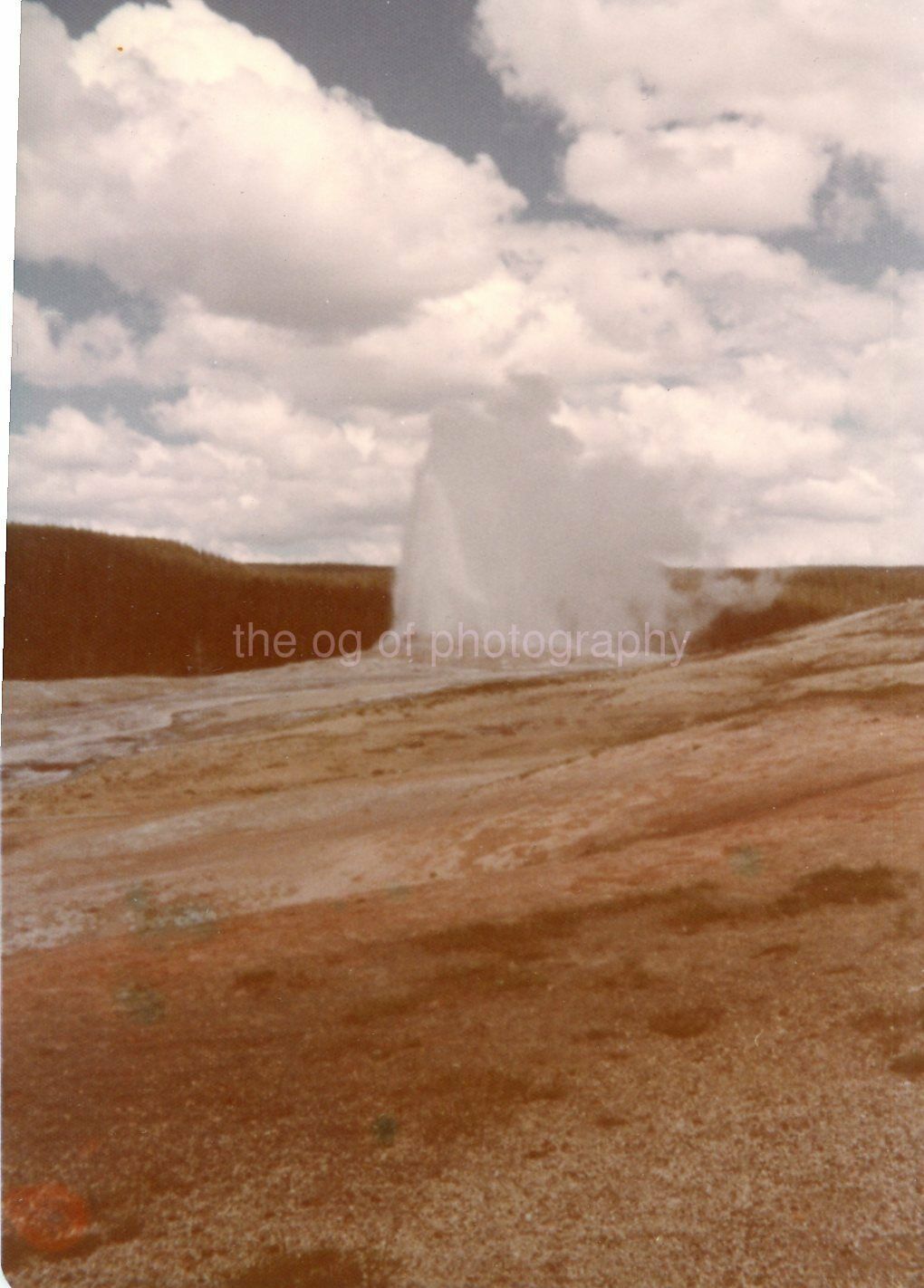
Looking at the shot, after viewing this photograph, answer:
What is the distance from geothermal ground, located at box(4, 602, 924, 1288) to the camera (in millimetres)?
5180

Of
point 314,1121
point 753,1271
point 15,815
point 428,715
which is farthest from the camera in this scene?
point 428,715

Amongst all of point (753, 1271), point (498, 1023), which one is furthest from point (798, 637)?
point (753, 1271)

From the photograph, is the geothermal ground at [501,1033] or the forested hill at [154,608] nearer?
the geothermal ground at [501,1033]

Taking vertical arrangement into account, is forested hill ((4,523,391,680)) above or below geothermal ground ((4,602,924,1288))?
above

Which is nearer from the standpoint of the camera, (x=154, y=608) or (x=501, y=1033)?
(x=501, y=1033)

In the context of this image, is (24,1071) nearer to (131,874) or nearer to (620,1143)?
(620,1143)

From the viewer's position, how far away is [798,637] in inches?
1121

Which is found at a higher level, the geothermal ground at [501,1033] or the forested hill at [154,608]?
A: the forested hill at [154,608]

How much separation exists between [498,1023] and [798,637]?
2323cm

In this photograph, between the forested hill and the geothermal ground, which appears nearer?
the geothermal ground

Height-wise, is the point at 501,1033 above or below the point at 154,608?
below

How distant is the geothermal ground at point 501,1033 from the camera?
17.0ft

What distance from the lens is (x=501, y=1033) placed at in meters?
7.05

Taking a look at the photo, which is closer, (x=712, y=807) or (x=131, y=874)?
(x=712, y=807)
